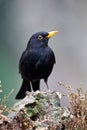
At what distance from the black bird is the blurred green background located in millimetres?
7482

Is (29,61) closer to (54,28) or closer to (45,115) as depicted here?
(45,115)

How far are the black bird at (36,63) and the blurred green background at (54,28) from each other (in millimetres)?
7482

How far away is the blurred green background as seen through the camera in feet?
50.4

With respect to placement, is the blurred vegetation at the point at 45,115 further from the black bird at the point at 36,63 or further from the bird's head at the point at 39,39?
the bird's head at the point at 39,39

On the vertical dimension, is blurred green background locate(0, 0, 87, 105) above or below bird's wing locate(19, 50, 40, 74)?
below

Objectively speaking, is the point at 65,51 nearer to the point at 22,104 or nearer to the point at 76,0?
the point at 76,0

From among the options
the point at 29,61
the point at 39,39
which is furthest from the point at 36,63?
the point at 39,39

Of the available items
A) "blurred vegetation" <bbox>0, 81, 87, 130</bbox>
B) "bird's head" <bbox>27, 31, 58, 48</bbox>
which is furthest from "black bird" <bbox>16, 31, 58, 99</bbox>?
"blurred vegetation" <bbox>0, 81, 87, 130</bbox>

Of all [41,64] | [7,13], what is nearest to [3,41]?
[7,13]

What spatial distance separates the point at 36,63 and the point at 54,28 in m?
9.19

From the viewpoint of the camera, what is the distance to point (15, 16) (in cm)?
1694

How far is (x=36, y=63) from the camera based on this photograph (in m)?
6.86

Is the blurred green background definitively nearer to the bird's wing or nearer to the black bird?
A: the black bird

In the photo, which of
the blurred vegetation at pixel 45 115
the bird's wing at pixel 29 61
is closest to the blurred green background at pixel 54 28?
the bird's wing at pixel 29 61
